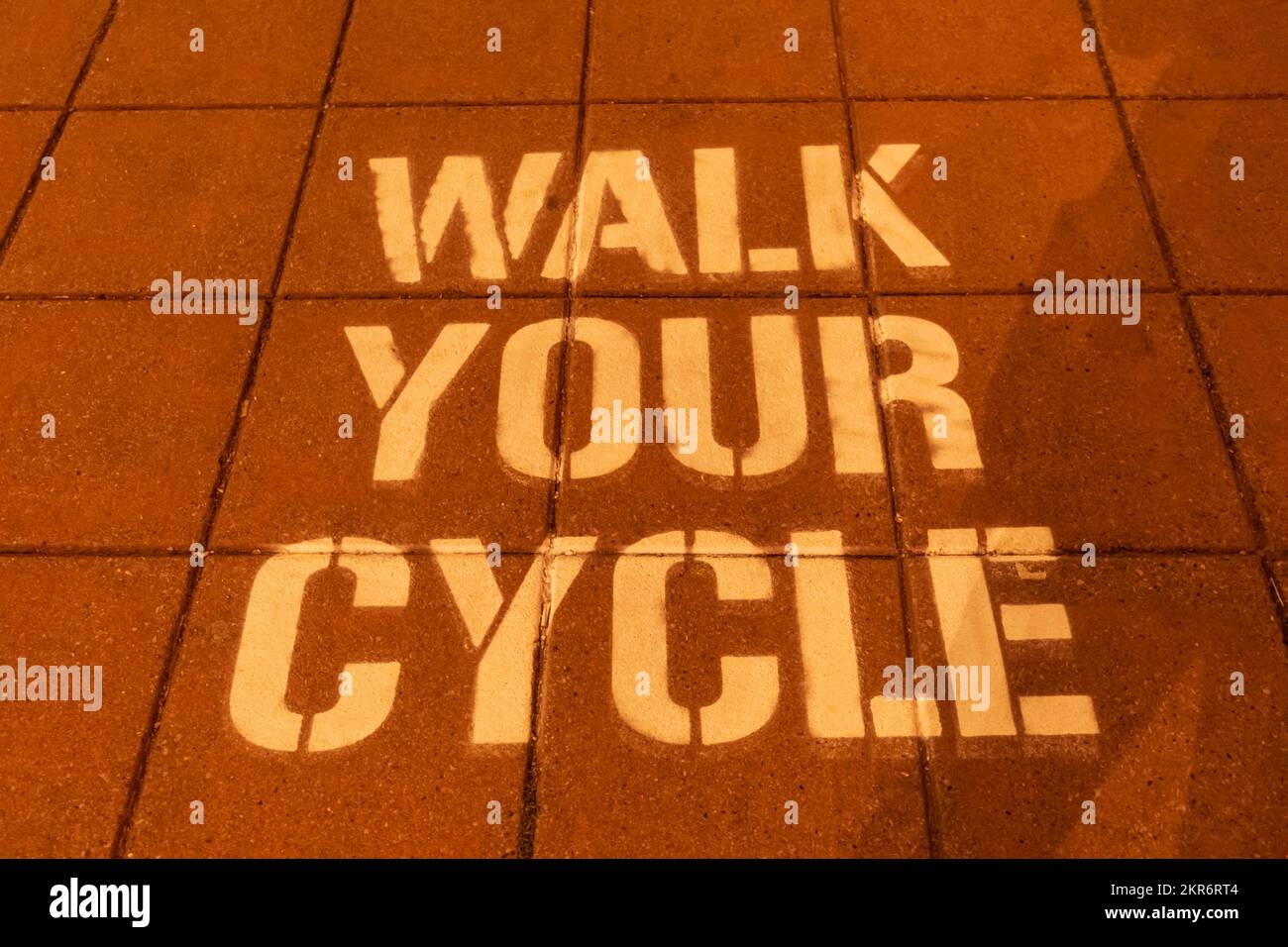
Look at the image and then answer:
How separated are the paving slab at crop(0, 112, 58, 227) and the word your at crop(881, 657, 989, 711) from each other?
15.6 feet

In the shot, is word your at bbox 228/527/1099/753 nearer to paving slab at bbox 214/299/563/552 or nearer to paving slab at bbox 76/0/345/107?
paving slab at bbox 214/299/563/552

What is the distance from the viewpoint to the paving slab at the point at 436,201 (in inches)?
185

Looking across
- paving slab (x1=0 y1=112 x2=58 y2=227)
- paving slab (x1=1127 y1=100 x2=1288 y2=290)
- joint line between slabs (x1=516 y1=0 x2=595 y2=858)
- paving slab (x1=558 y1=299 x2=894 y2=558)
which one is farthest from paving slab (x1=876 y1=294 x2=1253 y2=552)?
paving slab (x1=0 y1=112 x2=58 y2=227)

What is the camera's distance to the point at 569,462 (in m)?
4.14

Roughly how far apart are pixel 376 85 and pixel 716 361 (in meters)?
2.60

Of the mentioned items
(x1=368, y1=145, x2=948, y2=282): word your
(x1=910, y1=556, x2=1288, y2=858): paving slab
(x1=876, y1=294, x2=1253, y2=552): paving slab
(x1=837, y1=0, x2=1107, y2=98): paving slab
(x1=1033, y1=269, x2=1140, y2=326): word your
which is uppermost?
(x1=837, y1=0, x2=1107, y2=98): paving slab

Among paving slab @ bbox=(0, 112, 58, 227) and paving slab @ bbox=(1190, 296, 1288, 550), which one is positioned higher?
paving slab @ bbox=(0, 112, 58, 227)

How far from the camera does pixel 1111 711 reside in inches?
141

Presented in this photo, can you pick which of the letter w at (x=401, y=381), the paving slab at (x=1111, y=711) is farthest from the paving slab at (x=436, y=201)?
the paving slab at (x=1111, y=711)

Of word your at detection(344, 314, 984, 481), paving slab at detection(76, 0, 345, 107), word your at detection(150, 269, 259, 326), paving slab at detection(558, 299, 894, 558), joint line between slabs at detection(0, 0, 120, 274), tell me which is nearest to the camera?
paving slab at detection(558, 299, 894, 558)

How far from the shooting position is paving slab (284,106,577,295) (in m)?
4.69

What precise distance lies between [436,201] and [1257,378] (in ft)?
12.6
